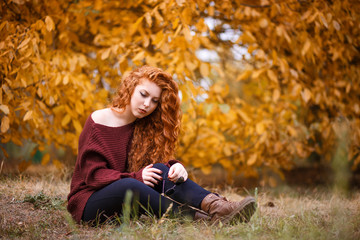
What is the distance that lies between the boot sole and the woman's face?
0.80 meters

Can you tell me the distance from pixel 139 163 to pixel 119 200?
0.35 metres

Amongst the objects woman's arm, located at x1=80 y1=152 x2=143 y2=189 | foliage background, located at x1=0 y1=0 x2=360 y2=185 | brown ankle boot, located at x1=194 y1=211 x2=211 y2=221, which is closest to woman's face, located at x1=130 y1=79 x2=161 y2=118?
woman's arm, located at x1=80 y1=152 x2=143 y2=189

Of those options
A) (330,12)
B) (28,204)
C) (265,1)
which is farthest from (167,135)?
(330,12)

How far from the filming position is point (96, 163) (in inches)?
75.2

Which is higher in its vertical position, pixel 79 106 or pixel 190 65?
pixel 190 65

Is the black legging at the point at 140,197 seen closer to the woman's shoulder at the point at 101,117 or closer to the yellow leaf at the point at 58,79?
the woman's shoulder at the point at 101,117

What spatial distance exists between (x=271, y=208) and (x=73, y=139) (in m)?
1.84

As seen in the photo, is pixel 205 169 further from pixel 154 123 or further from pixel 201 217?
pixel 201 217

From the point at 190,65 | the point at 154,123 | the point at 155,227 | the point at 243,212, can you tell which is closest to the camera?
the point at 155,227

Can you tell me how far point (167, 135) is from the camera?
2.26m

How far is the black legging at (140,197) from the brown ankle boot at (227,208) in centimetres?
5

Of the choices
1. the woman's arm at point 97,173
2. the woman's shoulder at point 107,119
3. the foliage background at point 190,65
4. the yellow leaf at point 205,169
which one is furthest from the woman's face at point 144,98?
the yellow leaf at point 205,169

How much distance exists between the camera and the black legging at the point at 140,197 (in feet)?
6.00

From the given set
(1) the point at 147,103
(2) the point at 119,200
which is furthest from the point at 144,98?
(2) the point at 119,200
